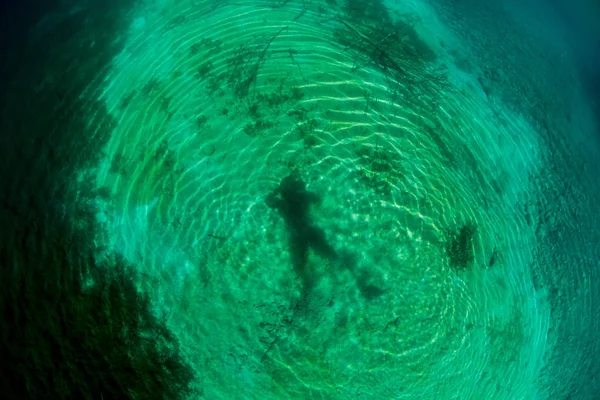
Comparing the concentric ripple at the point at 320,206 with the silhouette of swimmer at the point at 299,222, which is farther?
the silhouette of swimmer at the point at 299,222

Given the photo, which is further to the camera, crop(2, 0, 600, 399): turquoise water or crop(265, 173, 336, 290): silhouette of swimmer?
crop(265, 173, 336, 290): silhouette of swimmer

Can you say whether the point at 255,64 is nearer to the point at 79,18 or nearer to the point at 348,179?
the point at 348,179

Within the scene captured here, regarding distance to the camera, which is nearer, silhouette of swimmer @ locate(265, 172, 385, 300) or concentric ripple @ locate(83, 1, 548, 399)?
concentric ripple @ locate(83, 1, 548, 399)

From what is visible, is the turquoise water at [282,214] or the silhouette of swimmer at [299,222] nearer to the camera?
the turquoise water at [282,214]
